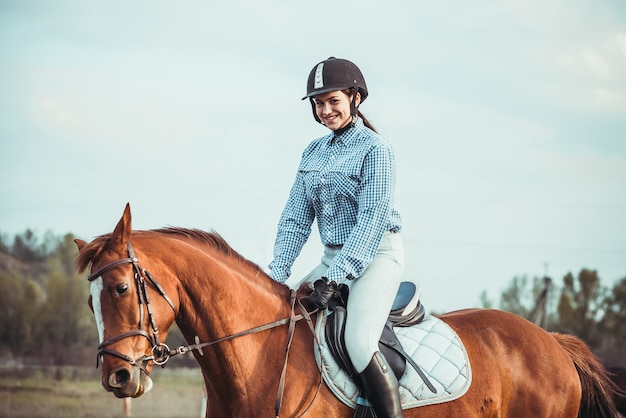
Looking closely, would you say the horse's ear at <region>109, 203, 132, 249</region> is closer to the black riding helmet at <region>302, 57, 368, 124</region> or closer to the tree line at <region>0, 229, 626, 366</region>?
the black riding helmet at <region>302, 57, 368, 124</region>

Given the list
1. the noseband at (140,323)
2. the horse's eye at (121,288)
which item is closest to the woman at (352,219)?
the noseband at (140,323)

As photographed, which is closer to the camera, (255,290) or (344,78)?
(255,290)

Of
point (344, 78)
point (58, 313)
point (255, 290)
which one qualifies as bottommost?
point (58, 313)

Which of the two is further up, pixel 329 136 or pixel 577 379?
pixel 329 136

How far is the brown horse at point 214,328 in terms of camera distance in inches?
174

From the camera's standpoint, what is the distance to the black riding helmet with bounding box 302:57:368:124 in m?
5.52

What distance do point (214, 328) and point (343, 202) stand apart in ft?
4.52

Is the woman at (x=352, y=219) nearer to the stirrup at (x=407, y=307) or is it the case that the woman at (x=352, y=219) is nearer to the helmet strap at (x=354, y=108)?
the helmet strap at (x=354, y=108)

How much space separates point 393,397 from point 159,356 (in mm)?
1598

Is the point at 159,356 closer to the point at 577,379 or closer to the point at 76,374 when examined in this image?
the point at 577,379

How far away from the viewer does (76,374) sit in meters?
26.8

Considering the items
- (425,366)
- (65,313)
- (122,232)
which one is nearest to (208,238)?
(122,232)

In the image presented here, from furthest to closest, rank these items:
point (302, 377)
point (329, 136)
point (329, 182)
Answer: point (329, 136)
point (329, 182)
point (302, 377)

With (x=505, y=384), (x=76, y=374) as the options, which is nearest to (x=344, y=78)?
(x=505, y=384)
